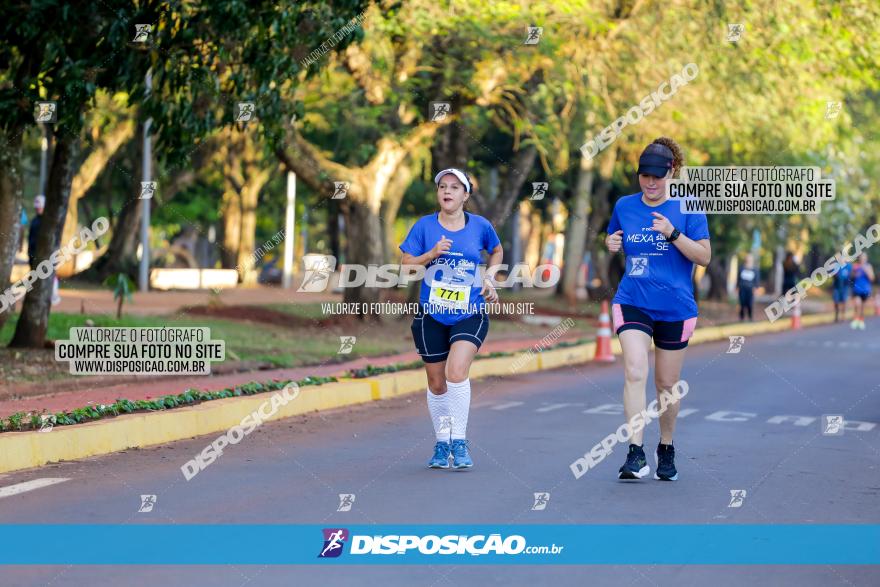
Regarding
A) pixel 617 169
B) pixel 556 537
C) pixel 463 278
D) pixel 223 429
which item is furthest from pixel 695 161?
pixel 556 537

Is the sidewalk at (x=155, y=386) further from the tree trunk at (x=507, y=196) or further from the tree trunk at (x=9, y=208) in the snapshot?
the tree trunk at (x=507, y=196)

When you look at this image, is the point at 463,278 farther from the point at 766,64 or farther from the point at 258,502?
the point at 766,64

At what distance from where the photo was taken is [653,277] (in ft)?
30.4

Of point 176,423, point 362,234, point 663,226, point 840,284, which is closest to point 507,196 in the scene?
point 362,234

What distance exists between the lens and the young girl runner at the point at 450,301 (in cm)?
974

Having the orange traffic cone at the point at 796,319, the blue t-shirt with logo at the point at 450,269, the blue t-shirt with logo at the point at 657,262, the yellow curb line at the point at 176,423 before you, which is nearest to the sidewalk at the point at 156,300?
the yellow curb line at the point at 176,423

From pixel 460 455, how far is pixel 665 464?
1.36m

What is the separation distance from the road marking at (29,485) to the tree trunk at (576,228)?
25.5 meters

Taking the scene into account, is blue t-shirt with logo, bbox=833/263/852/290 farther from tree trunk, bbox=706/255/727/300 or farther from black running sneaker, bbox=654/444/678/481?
black running sneaker, bbox=654/444/678/481

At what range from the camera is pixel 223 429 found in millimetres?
12586

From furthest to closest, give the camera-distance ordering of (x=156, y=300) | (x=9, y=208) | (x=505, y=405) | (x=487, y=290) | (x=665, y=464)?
1. (x=156, y=300)
2. (x=9, y=208)
3. (x=505, y=405)
4. (x=487, y=290)
5. (x=665, y=464)

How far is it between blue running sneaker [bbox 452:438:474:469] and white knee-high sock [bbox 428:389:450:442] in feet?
0.25

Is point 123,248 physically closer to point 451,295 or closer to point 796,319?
point 796,319

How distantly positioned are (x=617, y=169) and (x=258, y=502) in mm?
29725
